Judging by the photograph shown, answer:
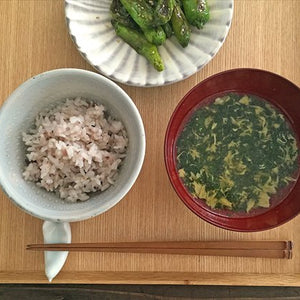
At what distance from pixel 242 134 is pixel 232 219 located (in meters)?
0.27

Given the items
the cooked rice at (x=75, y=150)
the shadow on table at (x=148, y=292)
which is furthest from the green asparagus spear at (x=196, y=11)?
the shadow on table at (x=148, y=292)

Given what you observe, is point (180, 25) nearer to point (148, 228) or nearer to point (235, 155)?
Answer: point (235, 155)

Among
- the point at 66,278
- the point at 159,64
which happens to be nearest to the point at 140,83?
the point at 159,64

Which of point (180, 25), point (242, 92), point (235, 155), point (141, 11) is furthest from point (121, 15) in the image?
point (235, 155)

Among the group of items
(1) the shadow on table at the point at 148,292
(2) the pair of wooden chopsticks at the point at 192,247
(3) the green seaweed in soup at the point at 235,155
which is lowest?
(1) the shadow on table at the point at 148,292

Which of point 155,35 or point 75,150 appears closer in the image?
point 75,150

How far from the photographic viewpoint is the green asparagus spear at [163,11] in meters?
1.37

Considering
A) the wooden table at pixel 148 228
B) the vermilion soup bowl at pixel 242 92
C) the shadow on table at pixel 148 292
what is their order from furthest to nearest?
the shadow on table at pixel 148 292 → the wooden table at pixel 148 228 → the vermilion soup bowl at pixel 242 92

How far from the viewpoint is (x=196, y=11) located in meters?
1.40

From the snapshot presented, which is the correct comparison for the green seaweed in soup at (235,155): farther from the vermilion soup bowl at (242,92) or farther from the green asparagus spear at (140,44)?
the green asparagus spear at (140,44)

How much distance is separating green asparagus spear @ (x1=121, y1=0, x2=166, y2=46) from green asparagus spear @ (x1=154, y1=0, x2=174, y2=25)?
2 cm

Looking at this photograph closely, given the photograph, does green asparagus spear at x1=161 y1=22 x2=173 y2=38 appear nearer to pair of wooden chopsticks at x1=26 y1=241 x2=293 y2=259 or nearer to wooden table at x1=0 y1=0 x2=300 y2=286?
wooden table at x1=0 y1=0 x2=300 y2=286

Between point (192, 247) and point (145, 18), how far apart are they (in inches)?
29.1

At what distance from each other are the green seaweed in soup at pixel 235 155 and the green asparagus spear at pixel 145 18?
276 millimetres
